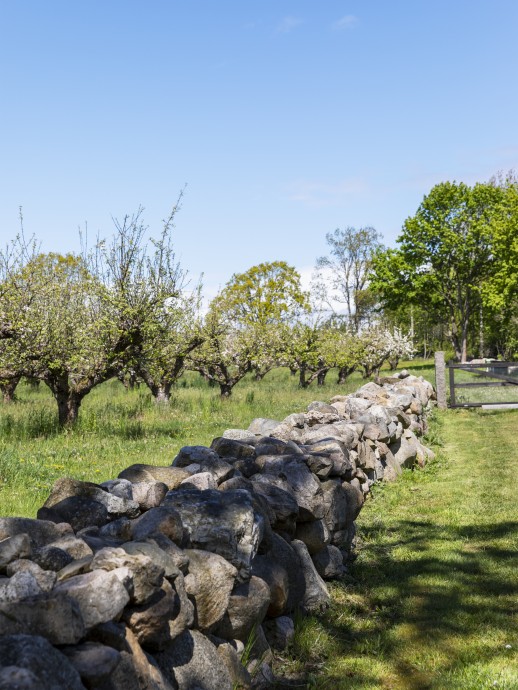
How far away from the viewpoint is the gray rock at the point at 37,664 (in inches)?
85.0

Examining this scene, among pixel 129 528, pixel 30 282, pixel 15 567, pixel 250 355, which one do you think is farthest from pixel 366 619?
pixel 250 355

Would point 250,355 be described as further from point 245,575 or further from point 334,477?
point 245,575

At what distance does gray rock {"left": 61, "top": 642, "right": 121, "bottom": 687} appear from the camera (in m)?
2.45

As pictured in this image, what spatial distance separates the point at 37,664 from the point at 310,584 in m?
3.24

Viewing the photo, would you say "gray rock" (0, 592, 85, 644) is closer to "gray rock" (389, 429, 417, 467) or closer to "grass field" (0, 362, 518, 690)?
"grass field" (0, 362, 518, 690)

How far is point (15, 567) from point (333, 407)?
7.27 m

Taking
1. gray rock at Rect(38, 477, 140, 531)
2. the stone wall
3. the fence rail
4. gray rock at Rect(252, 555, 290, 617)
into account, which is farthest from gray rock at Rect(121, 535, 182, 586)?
the fence rail

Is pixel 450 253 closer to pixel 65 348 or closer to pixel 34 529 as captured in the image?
pixel 65 348

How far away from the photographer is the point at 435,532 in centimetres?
734

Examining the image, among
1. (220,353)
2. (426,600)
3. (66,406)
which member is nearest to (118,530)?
(426,600)

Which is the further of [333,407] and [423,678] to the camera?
[333,407]

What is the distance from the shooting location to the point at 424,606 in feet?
17.6

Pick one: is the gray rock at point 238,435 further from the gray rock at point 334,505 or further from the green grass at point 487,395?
the green grass at point 487,395

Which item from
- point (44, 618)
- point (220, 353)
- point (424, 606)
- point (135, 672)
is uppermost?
point (220, 353)
